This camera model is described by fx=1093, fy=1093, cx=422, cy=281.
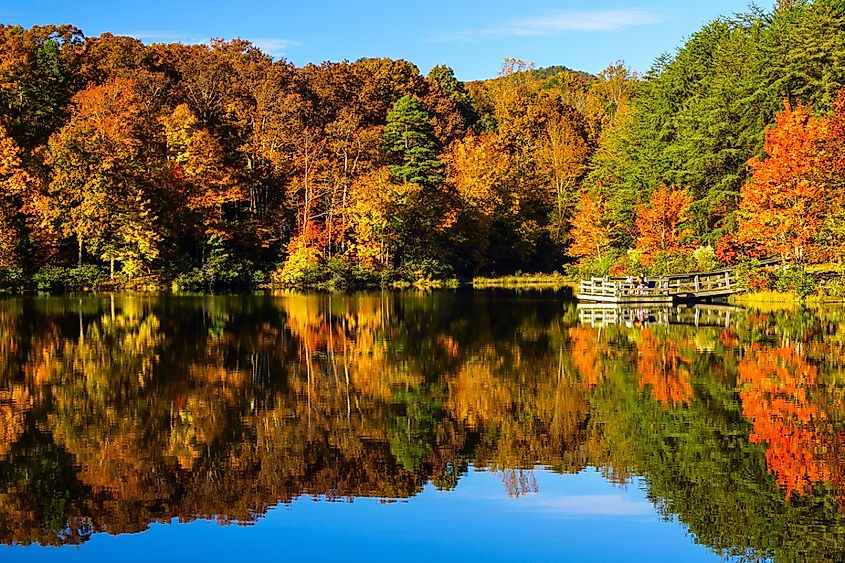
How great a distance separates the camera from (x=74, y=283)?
57.9m

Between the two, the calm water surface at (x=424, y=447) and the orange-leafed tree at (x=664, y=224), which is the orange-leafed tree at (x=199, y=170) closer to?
the orange-leafed tree at (x=664, y=224)

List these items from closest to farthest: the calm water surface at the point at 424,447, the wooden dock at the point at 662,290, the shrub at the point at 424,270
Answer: the calm water surface at the point at 424,447 → the wooden dock at the point at 662,290 → the shrub at the point at 424,270

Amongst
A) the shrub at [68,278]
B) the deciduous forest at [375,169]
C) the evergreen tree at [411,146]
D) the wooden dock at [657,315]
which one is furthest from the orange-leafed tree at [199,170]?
the wooden dock at [657,315]

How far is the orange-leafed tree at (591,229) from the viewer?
6956cm

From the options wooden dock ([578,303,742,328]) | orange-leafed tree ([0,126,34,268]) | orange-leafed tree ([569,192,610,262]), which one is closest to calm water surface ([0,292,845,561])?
wooden dock ([578,303,742,328])

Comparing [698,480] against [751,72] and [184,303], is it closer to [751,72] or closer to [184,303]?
[184,303]

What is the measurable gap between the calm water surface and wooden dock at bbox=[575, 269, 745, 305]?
15.3 m

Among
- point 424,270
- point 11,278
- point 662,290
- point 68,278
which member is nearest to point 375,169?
point 424,270

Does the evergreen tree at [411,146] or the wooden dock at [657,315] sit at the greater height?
the evergreen tree at [411,146]

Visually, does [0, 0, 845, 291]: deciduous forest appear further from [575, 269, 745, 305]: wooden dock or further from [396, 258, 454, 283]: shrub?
[575, 269, 745, 305]: wooden dock

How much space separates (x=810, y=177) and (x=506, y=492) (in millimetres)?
36274

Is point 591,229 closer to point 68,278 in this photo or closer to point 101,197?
point 101,197

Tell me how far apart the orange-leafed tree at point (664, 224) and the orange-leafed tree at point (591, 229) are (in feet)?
30.9

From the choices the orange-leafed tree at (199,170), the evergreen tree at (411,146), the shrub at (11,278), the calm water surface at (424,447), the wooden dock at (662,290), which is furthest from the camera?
the evergreen tree at (411,146)
